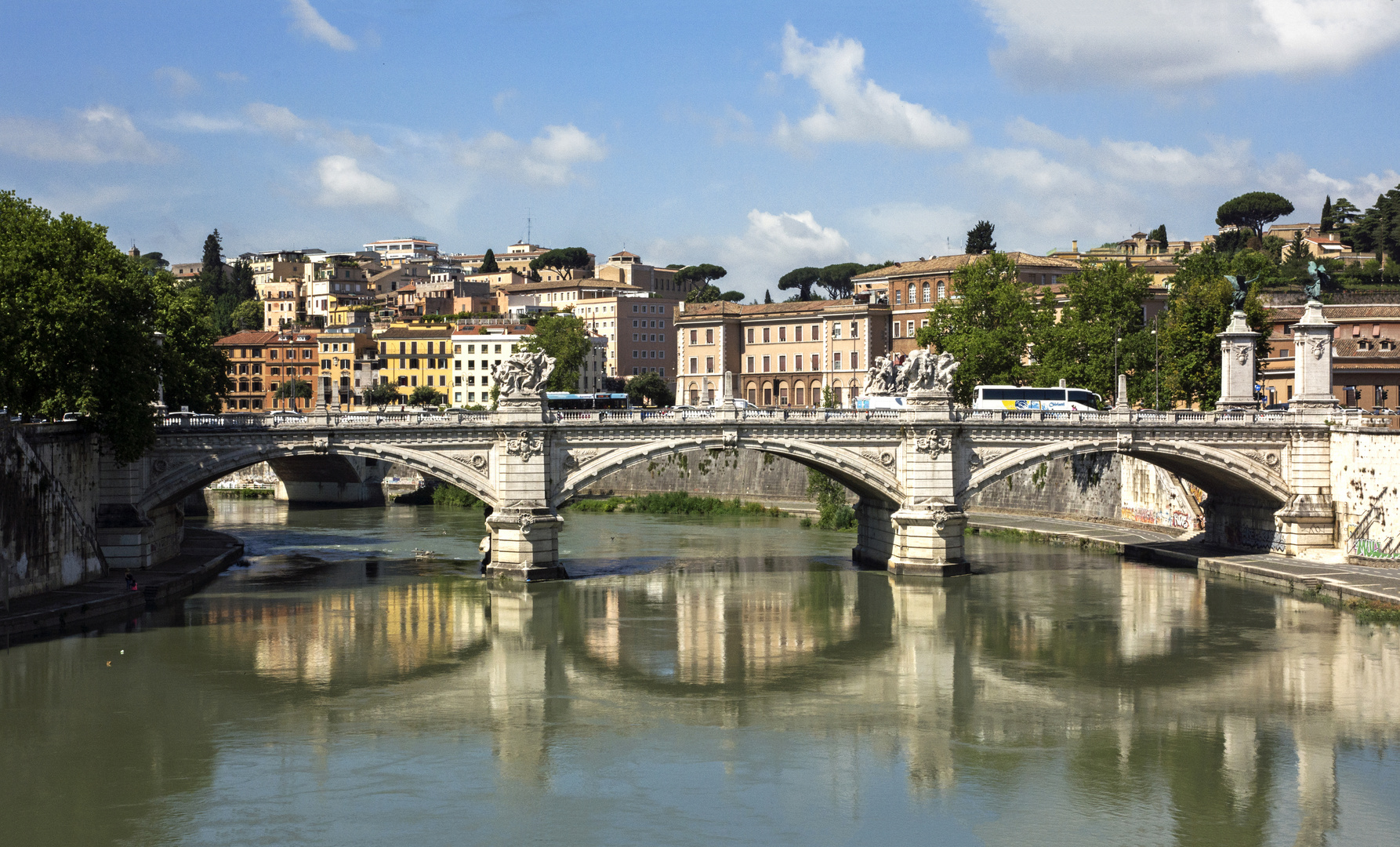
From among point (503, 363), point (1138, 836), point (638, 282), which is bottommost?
point (1138, 836)

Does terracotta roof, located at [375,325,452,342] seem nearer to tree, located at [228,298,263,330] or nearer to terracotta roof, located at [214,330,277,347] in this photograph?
terracotta roof, located at [214,330,277,347]

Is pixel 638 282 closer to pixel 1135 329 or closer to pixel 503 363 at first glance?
pixel 1135 329

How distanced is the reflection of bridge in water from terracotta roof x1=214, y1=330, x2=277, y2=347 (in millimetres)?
69594

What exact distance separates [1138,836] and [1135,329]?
138ft

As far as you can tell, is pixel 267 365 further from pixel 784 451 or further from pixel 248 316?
pixel 784 451

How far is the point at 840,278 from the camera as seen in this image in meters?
134

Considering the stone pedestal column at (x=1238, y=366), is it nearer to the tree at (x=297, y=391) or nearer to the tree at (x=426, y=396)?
the tree at (x=426, y=396)

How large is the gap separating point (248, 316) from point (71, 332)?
95796mm

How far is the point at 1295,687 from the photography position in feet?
92.7

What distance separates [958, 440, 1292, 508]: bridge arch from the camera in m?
41.5

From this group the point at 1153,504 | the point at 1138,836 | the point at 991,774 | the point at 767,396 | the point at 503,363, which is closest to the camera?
the point at 1138,836

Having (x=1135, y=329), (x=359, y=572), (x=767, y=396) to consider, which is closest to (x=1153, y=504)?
(x=1135, y=329)

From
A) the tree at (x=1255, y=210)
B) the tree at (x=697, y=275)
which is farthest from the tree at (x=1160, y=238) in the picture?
the tree at (x=697, y=275)


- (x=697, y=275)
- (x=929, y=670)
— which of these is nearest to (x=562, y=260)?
(x=697, y=275)
